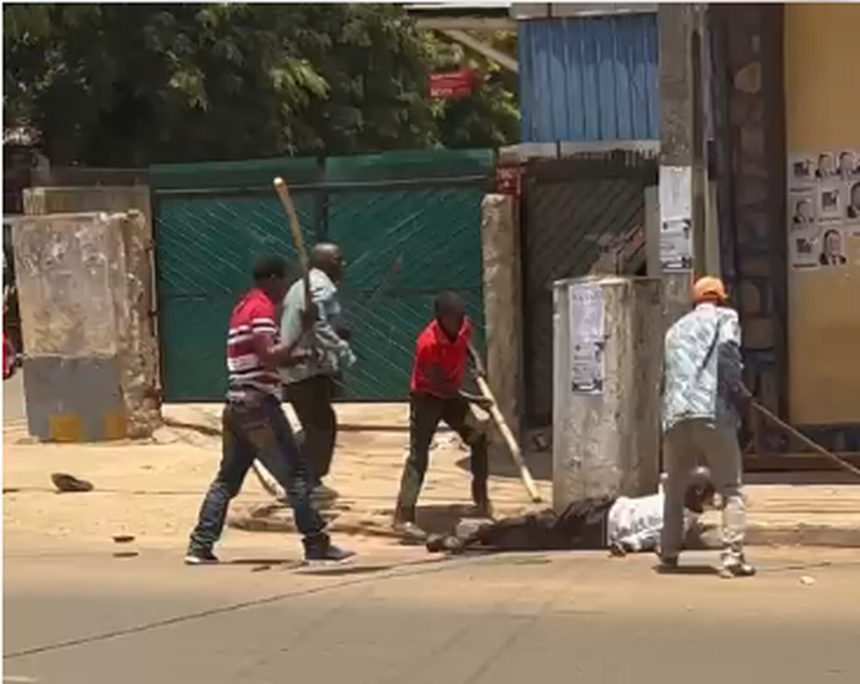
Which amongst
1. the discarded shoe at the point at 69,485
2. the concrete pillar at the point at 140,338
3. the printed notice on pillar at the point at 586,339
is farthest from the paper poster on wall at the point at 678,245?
the concrete pillar at the point at 140,338

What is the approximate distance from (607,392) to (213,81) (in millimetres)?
16426

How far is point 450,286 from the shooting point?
14859 mm

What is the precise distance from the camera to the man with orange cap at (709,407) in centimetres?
886

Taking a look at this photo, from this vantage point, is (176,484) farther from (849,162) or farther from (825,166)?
(849,162)

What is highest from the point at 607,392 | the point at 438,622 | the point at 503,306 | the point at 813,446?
the point at 503,306

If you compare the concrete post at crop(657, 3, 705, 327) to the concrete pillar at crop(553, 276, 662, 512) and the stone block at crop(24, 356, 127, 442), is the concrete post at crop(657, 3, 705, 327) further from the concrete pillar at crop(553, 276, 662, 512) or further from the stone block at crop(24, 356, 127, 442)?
the stone block at crop(24, 356, 127, 442)

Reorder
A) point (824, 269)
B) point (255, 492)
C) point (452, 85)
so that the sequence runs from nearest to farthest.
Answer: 1. point (824, 269)
2. point (255, 492)
3. point (452, 85)

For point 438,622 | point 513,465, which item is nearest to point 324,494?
point 513,465

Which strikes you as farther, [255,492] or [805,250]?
[255,492]

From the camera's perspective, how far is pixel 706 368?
8.90 meters

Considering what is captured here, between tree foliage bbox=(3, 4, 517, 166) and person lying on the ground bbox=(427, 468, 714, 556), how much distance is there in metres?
15.1

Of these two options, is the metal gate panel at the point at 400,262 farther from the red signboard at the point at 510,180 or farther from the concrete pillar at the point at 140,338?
the concrete pillar at the point at 140,338

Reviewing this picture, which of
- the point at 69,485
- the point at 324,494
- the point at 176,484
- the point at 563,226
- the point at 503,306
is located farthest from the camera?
the point at 563,226

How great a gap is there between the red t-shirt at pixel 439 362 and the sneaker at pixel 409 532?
76 centimetres
